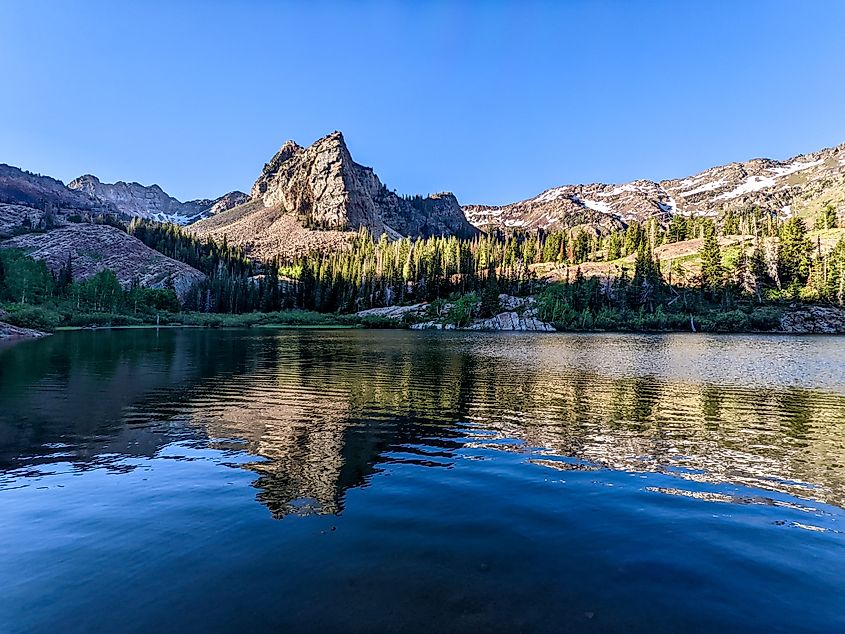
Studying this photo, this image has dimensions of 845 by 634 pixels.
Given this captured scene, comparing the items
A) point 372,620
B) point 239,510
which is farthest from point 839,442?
point 239,510

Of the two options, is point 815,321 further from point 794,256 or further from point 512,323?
point 512,323

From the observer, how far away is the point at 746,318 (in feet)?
461

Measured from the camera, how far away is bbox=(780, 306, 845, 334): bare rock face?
442 ft

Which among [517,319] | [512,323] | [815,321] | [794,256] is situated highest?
[794,256]

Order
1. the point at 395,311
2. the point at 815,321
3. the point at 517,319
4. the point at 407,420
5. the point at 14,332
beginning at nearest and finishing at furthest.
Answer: the point at 407,420
the point at 14,332
the point at 815,321
the point at 517,319
the point at 395,311

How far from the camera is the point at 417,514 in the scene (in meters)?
14.0

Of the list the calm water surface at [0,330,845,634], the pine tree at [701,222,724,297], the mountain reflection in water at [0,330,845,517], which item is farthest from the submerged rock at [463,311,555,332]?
the calm water surface at [0,330,845,634]

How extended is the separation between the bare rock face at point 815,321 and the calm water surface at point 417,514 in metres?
130

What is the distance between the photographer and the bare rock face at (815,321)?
13475 centimetres

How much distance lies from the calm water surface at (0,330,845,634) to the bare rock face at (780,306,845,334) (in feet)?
428

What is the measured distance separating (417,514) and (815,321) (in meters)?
170

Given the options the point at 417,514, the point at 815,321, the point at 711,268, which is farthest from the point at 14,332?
the point at 711,268

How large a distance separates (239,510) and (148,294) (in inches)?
7634

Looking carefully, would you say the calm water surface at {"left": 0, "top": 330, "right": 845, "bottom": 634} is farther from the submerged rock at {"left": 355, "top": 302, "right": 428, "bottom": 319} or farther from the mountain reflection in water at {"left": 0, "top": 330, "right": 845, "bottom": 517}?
the submerged rock at {"left": 355, "top": 302, "right": 428, "bottom": 319}
